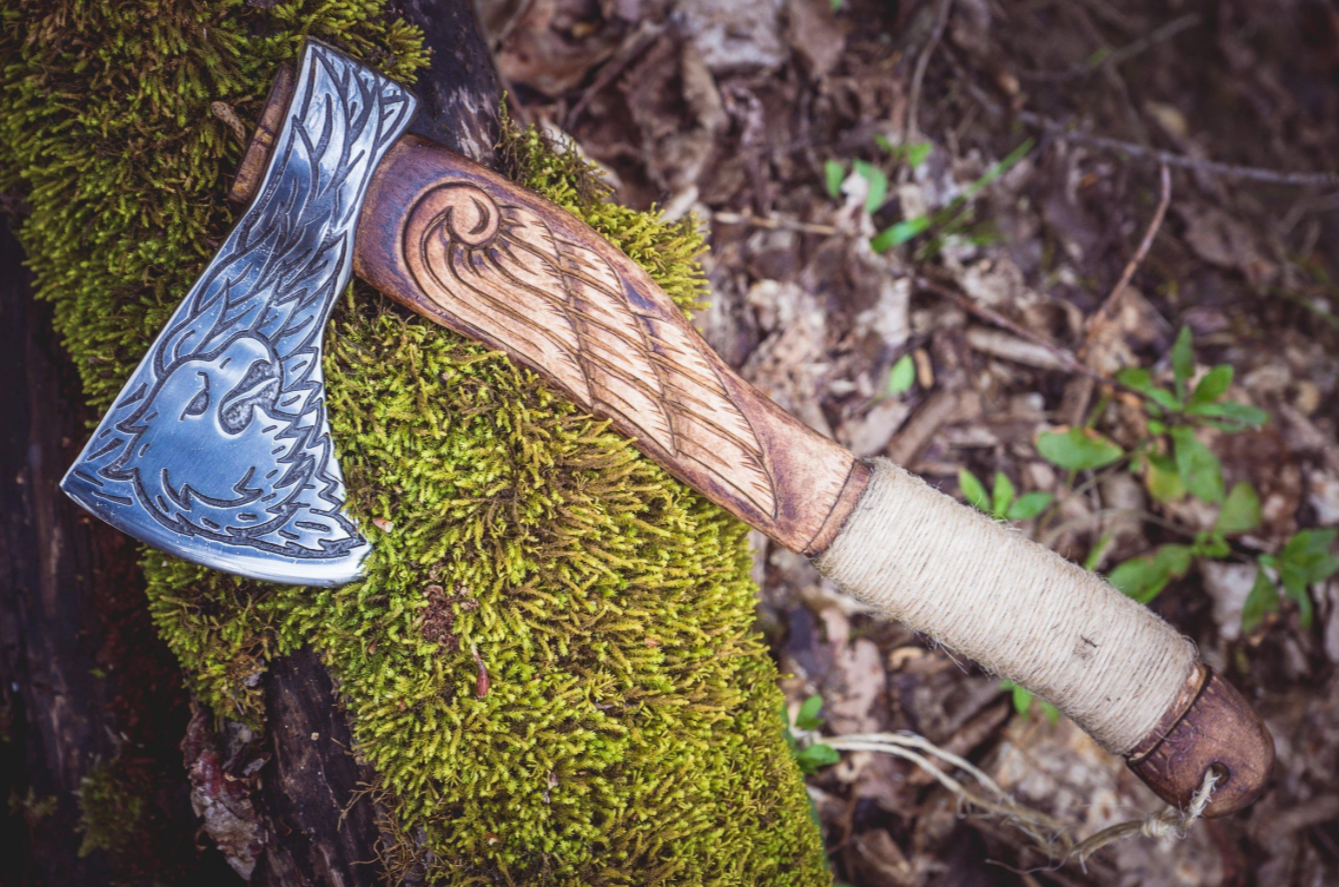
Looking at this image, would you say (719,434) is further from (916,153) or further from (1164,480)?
(1164,480)

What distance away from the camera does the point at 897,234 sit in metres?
2.86

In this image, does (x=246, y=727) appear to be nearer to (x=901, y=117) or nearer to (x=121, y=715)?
(x=121, y=715)

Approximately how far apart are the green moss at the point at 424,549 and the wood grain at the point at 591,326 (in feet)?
0.28

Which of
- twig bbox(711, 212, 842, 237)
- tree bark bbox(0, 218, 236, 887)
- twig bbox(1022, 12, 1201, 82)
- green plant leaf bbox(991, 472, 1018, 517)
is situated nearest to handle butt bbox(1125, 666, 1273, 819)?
green plant leaf bbox(991, 472, 1018, 517)

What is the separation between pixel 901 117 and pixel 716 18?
3.33 feet

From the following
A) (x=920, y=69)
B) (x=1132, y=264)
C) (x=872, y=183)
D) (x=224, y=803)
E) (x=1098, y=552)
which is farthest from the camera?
(x=920, y=69)

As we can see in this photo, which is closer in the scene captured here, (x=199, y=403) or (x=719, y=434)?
(x=199, y=403)

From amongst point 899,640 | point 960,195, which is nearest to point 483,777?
point 899,640

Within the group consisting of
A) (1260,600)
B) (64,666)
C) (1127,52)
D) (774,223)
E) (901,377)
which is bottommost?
(1260,600)

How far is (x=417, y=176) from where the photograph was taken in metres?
1.56

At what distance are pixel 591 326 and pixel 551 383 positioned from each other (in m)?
0.17

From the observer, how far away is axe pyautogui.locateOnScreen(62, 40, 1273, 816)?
4.83 feet

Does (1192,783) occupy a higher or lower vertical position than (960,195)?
lower

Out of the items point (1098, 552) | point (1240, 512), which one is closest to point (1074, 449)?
point (1098, 552)
